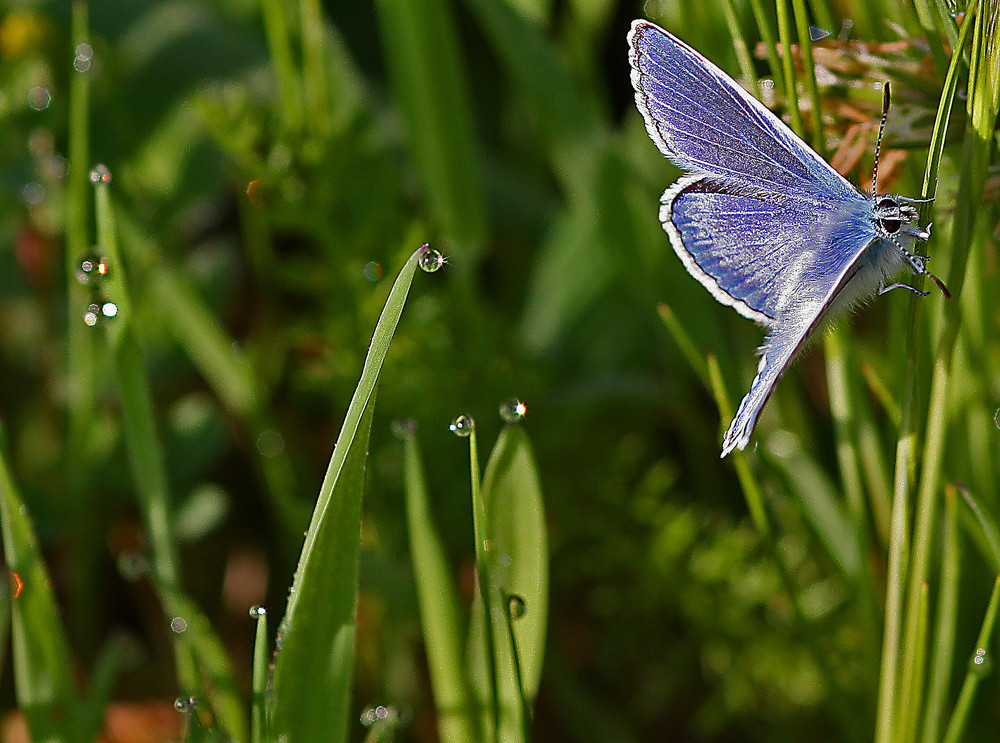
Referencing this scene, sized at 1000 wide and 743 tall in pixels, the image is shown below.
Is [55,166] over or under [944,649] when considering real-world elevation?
over

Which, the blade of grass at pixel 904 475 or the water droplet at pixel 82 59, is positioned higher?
the water droplet at pixel 82 59

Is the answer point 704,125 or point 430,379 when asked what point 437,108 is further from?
point 704,125

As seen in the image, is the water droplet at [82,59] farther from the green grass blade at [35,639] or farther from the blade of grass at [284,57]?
the green grass blade at [35,639]

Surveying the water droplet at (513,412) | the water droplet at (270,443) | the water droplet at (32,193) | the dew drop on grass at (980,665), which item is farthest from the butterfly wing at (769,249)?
the water droplet at (32,193)

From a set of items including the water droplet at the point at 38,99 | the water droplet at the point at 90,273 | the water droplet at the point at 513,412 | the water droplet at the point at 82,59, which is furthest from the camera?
the water droplet at the point at 38,99

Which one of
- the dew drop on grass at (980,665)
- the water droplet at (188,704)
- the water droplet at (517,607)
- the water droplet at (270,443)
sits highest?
the water droplet at (270,443)

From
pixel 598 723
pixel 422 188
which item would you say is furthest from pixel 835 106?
pixel 598 723

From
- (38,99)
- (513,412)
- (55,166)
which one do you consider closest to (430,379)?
(513,412)

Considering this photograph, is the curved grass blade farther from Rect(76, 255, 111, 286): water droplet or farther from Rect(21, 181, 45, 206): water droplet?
Rect(21, 181, 45, 206): water droplet

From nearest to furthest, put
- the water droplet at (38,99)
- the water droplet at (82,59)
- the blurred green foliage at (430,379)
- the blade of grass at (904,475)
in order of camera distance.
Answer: the blade of grass at (904,475), the water droplet at (82,59), the blurred green foliage at (430,379), the water droplet at (38,99)
